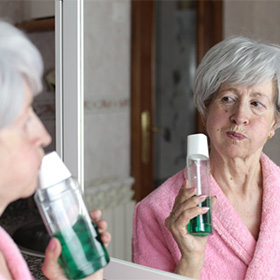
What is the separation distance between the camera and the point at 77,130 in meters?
0.97

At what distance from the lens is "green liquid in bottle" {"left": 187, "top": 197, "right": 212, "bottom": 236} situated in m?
0.82

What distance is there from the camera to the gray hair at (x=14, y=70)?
516 mm

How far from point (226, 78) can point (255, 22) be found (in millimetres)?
96

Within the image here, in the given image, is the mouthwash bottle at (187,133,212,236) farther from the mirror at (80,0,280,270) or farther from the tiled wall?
the tiled wall

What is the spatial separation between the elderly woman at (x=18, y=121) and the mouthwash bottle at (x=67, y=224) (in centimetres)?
1

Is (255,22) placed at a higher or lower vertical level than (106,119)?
→ higher

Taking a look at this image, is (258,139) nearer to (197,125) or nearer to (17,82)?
(197,125)

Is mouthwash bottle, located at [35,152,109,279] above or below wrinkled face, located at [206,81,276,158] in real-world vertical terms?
below

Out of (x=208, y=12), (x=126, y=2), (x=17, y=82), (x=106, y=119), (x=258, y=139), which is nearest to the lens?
(x=17, y=82)

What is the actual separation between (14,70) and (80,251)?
0.70 ft

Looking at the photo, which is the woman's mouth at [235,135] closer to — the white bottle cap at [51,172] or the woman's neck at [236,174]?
the woman's neck at [236,174]

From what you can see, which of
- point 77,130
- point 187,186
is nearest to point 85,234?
point 187,186

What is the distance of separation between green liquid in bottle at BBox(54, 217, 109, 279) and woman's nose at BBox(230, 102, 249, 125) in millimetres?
308

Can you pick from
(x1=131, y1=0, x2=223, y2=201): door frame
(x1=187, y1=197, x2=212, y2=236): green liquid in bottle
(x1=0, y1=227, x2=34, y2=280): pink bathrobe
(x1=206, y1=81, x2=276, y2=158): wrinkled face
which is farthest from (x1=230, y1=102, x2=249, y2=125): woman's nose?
(x1=131, y1=0, x2=223, y2=201): door frame
